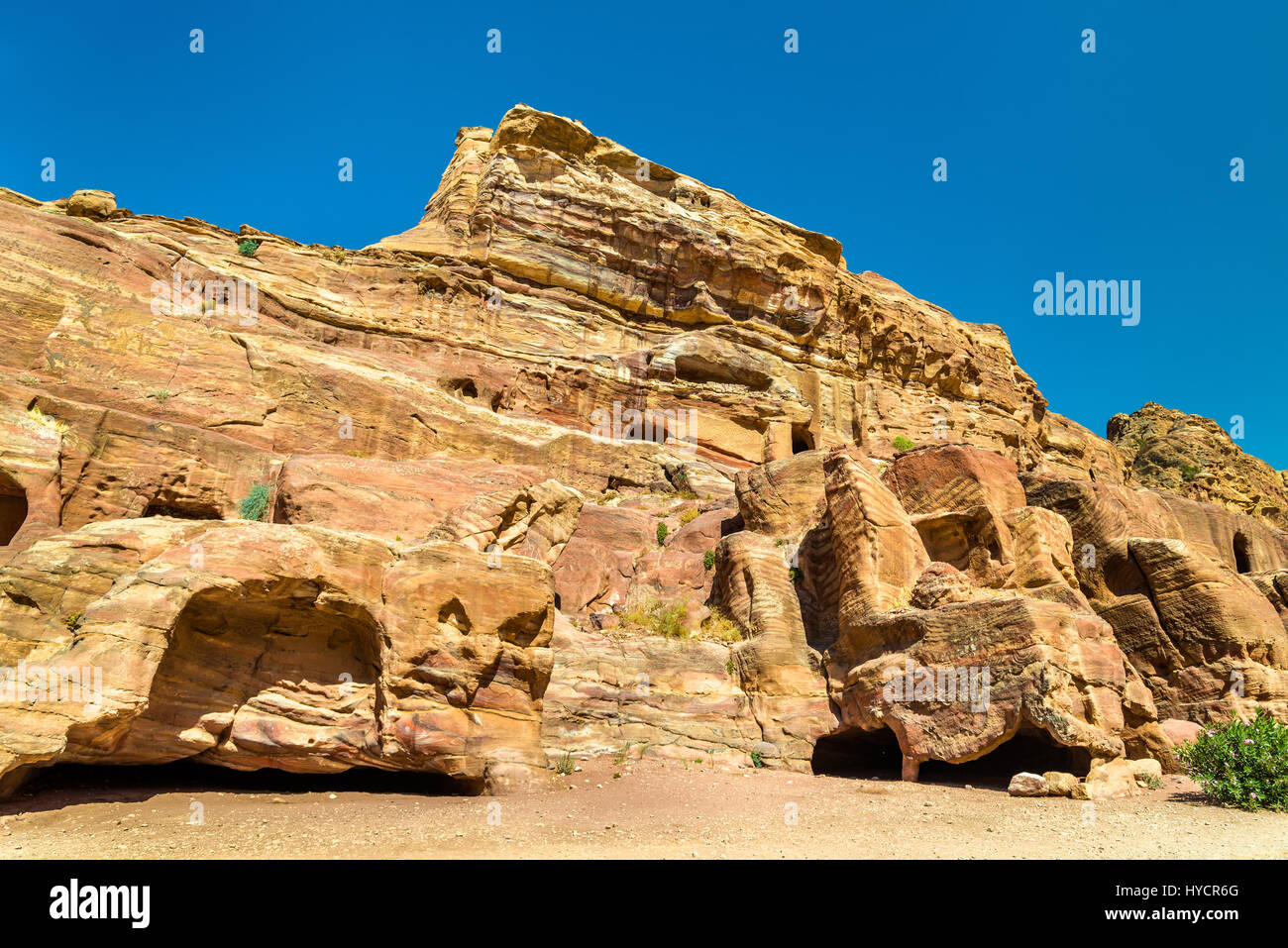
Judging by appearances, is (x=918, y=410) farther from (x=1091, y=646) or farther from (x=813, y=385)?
(x=1091, y=646)

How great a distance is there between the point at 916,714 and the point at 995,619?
2.05 meters

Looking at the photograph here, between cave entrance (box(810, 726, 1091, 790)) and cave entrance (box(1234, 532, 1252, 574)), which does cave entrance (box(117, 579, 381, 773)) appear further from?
cave entrance (box(1234, 532, 1252, 574))

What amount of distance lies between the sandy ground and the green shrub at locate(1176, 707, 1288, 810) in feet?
1.17

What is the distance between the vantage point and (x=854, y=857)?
7.82m

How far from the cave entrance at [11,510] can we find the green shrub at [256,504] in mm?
3669

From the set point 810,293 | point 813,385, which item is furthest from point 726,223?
point 813,385

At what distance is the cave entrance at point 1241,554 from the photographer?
26.0 metres

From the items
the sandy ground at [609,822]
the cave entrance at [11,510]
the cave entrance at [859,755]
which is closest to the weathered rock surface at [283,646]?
the sandy ground at [609,822]

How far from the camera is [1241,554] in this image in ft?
85.9

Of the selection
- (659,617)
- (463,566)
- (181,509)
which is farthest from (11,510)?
(659,617)

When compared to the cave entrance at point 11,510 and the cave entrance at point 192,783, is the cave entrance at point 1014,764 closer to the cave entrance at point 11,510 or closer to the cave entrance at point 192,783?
the cave entrance at point 192,783

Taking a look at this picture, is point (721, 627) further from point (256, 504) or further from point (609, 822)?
point (256, 504)

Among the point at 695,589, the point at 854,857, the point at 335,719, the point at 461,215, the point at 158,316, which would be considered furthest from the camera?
the point at 461,215

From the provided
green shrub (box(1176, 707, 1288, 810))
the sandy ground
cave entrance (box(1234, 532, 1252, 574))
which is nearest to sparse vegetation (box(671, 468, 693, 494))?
the sandy ground
